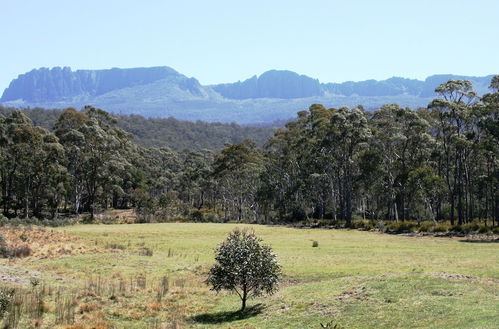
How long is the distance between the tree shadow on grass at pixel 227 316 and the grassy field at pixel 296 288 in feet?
0.15

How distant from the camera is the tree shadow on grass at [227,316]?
20.8m

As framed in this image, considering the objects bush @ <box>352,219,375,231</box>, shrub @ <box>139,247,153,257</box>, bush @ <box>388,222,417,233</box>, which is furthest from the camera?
bush @ <box>352,219,375,231</box>

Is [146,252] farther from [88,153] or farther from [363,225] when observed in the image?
[88,153]

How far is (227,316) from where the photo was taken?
21500 mm

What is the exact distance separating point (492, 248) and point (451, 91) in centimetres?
2489

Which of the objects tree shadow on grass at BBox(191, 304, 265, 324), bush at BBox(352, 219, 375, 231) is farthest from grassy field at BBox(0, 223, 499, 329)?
bush at BBox(352, 219, 375, 231)

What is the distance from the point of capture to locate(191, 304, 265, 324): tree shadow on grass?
2077 cm

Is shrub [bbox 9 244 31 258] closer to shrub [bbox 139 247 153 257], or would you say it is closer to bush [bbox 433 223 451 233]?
shrub [bbox 139 247 153 257]

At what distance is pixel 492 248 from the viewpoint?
39344mm

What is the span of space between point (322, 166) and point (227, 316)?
6382 centimetres

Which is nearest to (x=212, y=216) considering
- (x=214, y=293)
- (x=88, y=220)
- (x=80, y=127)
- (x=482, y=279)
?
(x=88, y=220)

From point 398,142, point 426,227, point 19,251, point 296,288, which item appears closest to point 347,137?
point 398,142

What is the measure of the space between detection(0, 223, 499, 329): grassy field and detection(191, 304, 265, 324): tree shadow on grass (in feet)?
0.15

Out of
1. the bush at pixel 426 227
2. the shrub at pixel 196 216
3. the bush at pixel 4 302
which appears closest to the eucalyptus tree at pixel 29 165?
the shrub at pixel 196 216
